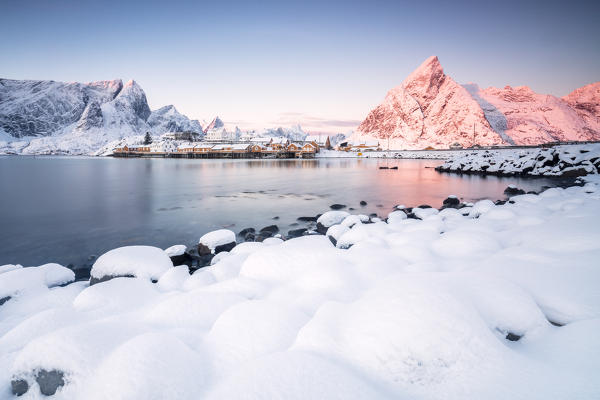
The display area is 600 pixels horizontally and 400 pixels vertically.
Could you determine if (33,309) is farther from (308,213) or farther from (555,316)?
(308,213)

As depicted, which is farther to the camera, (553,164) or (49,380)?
→ (553,164)

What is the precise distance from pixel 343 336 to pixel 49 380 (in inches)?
79.6

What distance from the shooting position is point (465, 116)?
133375 millimetres

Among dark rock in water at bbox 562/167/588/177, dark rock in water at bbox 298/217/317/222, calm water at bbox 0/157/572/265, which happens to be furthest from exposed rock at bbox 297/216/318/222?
dark rock in water at bbox 562/167/588/177

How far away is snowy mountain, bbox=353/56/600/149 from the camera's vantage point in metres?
131

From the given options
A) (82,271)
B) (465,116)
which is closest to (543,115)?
(465,116)

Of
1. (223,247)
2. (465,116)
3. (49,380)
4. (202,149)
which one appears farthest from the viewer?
(465,116)

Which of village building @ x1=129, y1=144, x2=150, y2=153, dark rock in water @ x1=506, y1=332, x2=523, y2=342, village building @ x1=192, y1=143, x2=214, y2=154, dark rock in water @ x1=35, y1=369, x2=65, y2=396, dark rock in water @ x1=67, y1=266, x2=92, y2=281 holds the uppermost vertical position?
village building @ x1=129, y1=144, x2=150, y2=153

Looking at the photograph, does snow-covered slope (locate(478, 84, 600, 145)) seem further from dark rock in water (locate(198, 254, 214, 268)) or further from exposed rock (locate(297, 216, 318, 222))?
dark rock in water (locate(198, 254, 214, 268))

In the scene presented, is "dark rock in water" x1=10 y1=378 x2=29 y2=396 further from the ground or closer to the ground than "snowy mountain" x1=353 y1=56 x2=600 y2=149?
closer to the ground

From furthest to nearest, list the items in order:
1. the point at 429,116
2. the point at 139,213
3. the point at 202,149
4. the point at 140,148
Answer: the point at 429,116, the point at 140,148, the point at 202,149, the point at 139,213

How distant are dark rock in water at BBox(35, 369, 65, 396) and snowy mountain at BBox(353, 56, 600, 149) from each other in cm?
13523

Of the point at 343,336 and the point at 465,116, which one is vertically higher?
the point at 465,116

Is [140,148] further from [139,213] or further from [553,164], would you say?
[553,164]
